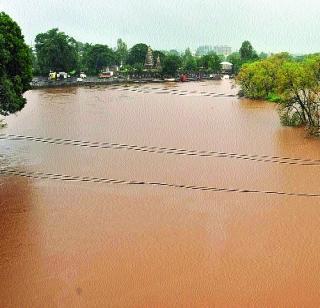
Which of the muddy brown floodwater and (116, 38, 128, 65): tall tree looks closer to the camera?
the muddy brown floodwater

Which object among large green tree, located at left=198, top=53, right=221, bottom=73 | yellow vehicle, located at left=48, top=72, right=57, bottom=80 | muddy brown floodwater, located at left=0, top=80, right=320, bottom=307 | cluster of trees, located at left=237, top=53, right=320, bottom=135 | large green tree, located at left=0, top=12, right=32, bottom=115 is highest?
large green tree, located at left=0, top=12, right=32, bottom=115

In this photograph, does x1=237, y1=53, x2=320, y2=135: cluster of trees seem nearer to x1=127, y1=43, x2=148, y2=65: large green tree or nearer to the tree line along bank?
the tree line along bank

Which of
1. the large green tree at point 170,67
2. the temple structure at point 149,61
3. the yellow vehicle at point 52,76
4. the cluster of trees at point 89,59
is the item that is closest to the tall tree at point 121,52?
the cluster of trees at point 89,59

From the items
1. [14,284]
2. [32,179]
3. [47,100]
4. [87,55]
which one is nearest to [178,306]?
[14,284]

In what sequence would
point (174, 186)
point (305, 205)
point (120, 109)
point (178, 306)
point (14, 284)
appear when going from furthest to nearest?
1. point (120, 109)
2. point (174, 186)
3. point (305, 205)
4. point (14, 284)
5. point (178, 306)

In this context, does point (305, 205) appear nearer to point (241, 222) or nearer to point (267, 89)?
point (241, 222)

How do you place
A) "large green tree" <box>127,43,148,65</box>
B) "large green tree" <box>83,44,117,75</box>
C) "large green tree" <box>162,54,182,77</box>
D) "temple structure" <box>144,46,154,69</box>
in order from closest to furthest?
"large green tree" <box>162,54,182,77</box> < "large green tree" <box>83,44,117,75</box> < "temple structure" <box>144,46,154,69</box> < "large green tree" <box>127,43,148,65</box>

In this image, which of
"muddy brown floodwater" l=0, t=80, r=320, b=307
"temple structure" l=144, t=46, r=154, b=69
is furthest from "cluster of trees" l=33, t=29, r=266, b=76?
"muddy brown floodwater" l=0, t=80, r=320, b=307

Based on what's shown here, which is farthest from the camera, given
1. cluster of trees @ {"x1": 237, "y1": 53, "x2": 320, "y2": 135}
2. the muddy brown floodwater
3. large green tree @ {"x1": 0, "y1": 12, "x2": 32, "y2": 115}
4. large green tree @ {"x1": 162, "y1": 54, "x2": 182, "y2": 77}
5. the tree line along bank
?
large green tree @ {"x1": 162, "y1": 54, "x2": 182, "y2": 77}
